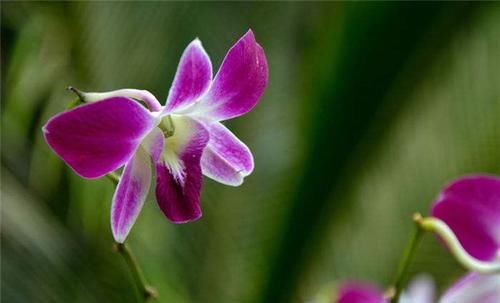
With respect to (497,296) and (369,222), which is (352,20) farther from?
(497,296)

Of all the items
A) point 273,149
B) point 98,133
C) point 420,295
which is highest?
point 98,133

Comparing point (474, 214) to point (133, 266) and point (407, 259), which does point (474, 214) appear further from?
point (133, 266)

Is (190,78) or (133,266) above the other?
(190,78)

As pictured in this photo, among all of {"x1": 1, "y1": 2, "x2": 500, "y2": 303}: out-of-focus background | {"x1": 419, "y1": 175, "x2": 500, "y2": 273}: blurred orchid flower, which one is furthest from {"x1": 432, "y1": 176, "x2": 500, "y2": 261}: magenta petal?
{"x1": 1, "y1": 2, "x2": 500, "y2": 303}: out-of-focus background

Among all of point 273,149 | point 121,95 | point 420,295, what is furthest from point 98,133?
point 273,149

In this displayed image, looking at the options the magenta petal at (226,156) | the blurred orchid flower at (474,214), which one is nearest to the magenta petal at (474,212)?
the blurred orchid flower at (474,214)

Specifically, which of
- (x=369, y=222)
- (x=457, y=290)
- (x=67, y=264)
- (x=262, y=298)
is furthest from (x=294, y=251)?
(x=457, y=290)

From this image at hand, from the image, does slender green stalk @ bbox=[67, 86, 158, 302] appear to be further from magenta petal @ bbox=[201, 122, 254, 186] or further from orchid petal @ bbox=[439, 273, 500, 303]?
orchid petal @ bbox=[439, 273, 500, 303]

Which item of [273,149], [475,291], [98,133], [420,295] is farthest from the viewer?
[273,149]

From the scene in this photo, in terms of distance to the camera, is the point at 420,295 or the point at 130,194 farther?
the point at 420,295
